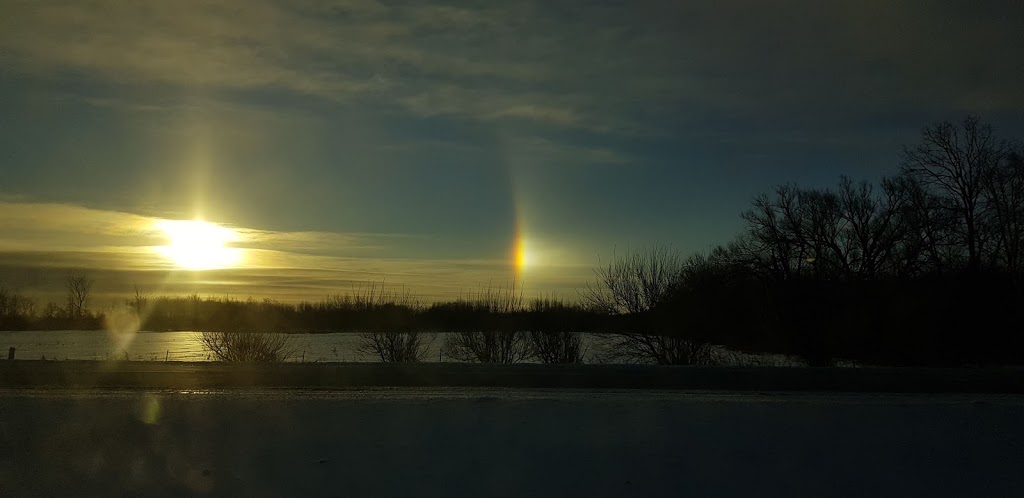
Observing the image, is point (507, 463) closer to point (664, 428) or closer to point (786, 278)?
point (664, 428)

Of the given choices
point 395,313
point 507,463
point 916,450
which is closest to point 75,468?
point 507,463

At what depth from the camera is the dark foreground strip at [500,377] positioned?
54.3ft

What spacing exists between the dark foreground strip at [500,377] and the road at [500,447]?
3960mm

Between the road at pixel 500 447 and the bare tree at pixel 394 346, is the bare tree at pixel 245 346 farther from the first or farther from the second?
the road at pixel 500 447

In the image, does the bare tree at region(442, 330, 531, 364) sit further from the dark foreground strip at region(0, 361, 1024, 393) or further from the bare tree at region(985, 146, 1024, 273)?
the bare tree at region(985, 146, 1024, 273)

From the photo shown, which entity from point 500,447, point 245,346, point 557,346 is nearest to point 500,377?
point 500,447

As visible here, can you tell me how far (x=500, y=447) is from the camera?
9.53m

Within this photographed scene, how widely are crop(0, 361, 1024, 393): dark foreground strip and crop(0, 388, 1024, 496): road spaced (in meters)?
3.96

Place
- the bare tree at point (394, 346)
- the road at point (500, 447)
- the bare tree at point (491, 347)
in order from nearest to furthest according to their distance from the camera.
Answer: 1. the road at point (500, 447)
2. the bare tree at point (394, 346)
3. the bare tree at point (491, 347)

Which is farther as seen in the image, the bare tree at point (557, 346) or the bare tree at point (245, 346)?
the bare tree at point (557, 346)

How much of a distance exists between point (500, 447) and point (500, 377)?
8.84 m

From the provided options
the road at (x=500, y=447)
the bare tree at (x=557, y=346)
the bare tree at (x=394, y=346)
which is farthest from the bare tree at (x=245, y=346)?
the road at (x=500, y=447)

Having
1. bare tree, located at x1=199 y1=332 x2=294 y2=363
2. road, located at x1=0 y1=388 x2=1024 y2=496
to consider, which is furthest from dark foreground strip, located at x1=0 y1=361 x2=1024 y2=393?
bare tree, located at x1=199 y1=332 x2=294 y2=363

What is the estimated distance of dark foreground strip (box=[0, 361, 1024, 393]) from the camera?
16.5 meters
